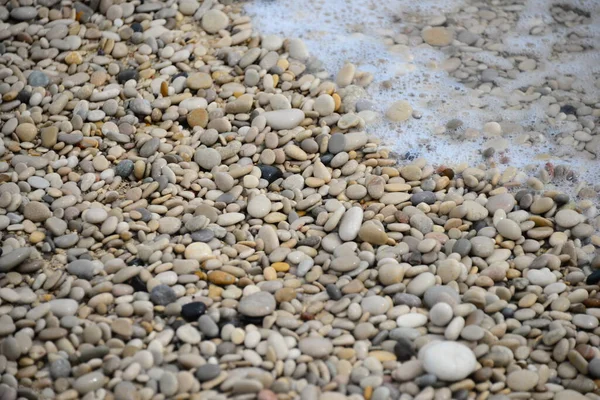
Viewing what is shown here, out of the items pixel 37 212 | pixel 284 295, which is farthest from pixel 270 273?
pixel 37 212

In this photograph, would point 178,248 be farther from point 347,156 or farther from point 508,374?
point 508,374

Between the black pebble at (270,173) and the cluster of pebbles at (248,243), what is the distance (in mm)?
13

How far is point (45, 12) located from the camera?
317 centimetres

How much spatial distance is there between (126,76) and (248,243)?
1.01 m

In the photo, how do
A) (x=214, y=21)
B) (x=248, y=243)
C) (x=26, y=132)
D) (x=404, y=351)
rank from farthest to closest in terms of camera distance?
1. (x=214, y=21)
2. (x=26, y=132)
3. (x=248, y=243)
4. (x=404, y=351)

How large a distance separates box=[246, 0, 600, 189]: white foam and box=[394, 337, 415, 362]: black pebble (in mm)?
868

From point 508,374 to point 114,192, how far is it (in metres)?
1.38

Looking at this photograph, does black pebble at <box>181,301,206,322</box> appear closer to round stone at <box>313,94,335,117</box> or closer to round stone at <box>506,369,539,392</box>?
round stone at <box>506,369,539,392</box>

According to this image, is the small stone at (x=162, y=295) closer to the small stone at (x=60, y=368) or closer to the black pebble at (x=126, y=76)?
the small stone at (x=60, y=368)

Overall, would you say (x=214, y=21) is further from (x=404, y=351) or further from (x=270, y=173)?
(x=404, y=351)

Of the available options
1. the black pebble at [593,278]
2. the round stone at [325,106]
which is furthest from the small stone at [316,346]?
the round stone at [325,106]

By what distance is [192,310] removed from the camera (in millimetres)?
2094

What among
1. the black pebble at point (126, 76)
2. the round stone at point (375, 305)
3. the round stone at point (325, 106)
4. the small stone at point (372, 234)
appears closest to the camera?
the round stone at point (375, 305)

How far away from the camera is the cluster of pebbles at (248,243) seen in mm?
1969
